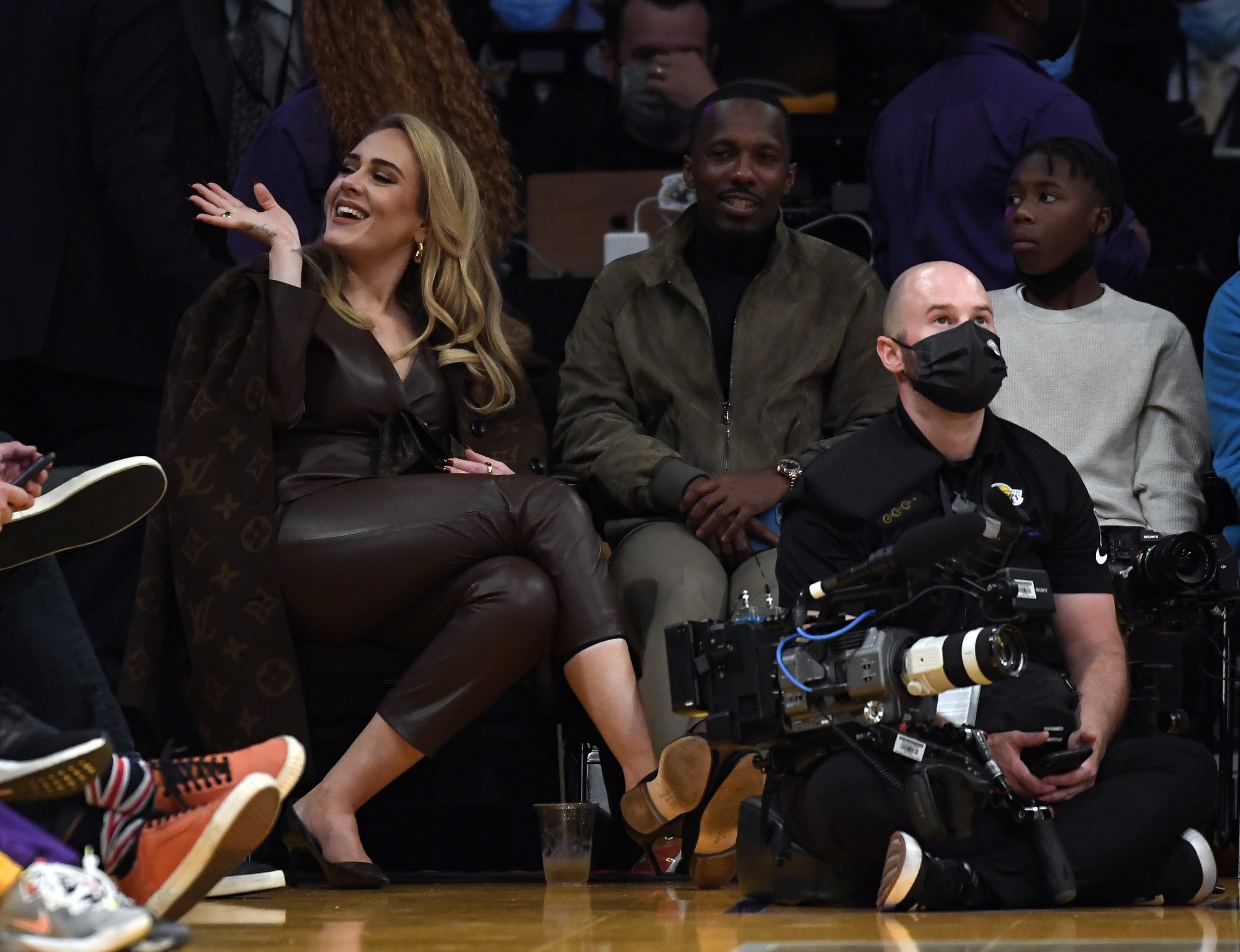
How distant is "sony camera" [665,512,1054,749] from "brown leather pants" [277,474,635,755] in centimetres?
50

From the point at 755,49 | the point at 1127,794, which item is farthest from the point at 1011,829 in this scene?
the point at 755,49

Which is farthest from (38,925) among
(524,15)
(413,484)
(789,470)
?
(524,15)

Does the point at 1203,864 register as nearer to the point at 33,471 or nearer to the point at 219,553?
the point at 219,553

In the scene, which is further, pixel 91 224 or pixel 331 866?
pixel 91 224

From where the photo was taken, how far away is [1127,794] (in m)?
3.01

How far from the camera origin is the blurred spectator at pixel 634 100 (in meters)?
5.47

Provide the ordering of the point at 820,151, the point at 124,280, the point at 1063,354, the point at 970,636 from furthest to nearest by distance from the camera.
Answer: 1. the point at 820,151
2. the point at 124,280
3. the point at 1063,354
4. the point at 970,636

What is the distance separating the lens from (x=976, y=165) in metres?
4.25

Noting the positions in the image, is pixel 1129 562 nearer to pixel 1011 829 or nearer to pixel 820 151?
pixel 1011 829

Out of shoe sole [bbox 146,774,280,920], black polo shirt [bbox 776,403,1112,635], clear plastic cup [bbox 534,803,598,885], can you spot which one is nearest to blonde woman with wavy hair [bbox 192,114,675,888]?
clear plastic cup [bbox 534,803,598,885]

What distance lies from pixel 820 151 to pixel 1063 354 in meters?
1.24

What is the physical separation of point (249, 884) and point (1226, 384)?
6.94ft

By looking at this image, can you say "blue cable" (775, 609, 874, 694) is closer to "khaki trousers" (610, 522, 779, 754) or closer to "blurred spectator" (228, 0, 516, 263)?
"khaki trousers" (610, 522, 779, 754)

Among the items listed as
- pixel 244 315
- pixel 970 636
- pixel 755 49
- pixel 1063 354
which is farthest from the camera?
pixel 755 49
